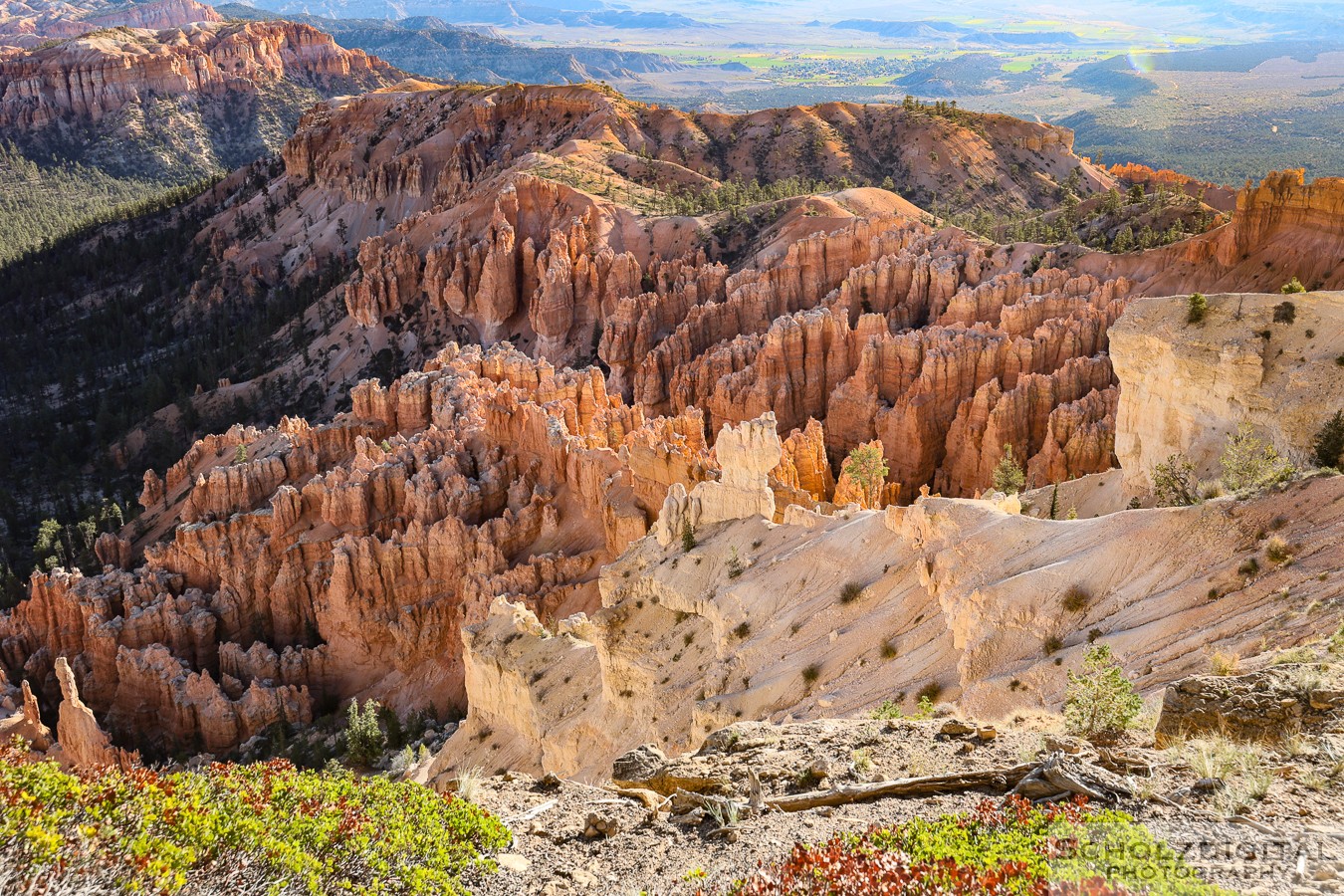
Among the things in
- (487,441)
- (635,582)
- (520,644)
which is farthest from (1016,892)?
(487,441)

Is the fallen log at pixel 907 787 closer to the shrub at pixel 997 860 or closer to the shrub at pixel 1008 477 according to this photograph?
the shrub at pixel 997 860

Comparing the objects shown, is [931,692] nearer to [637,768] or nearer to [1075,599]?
[1075,599]

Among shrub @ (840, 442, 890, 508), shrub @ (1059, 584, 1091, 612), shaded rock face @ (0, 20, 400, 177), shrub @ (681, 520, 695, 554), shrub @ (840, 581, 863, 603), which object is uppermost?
shaded rock face @ (0, 20, 400, 177)

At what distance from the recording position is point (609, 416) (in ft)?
154

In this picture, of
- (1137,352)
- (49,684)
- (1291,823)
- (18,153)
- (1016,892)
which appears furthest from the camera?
(18,153)

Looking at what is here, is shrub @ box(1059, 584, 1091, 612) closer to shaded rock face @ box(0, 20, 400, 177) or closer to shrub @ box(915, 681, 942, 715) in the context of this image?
shrub @ box(915, 681, 942, 715)

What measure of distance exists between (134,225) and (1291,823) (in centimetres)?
14203

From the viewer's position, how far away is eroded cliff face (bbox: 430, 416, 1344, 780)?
594 inches

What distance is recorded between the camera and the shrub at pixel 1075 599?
16.3 metres

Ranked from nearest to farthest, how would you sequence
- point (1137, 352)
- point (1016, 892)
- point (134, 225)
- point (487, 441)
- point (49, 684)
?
point (1016, 892) < point (1137, 352) < point (49, 684) < point (487, 441) < point (134, 225)

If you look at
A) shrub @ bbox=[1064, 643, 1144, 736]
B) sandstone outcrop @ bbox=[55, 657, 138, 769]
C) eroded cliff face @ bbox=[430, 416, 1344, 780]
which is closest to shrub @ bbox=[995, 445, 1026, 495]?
eroded cliff face @ bbox=[430, 416, 1344, 780]

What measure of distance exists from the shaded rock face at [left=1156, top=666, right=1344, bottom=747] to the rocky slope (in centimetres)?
270

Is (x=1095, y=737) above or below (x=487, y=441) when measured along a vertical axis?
above

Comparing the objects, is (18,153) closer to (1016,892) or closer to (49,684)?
(49,684)
